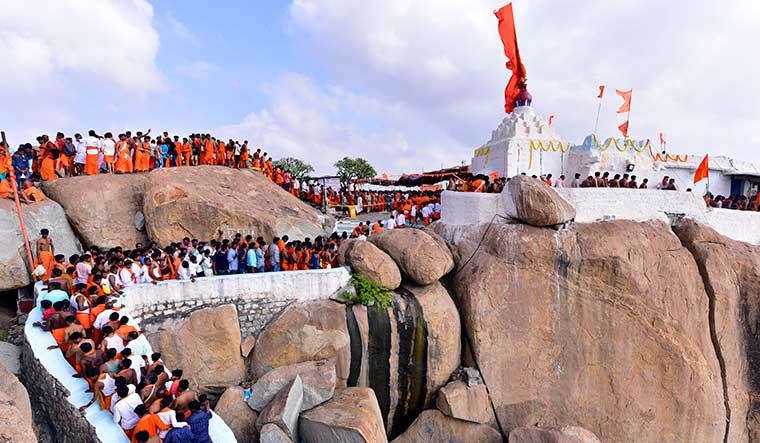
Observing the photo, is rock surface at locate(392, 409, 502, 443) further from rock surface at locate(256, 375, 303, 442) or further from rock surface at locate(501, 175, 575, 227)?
rock surface at locate(501, 175, 575, 227)

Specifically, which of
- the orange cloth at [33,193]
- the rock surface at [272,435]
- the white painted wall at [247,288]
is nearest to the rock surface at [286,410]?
the rock surface at [272,435]

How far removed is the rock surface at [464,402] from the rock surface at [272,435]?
13.9 ft

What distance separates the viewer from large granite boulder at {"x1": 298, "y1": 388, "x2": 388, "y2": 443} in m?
7.61

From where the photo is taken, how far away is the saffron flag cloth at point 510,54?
1722 cm

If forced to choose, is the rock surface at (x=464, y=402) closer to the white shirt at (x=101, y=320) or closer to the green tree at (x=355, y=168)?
the white shirt at (x=101, y=320)

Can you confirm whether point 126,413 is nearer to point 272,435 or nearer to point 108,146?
point 272,435

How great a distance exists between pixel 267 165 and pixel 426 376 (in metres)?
11.3

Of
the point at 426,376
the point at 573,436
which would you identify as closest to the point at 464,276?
the point at 426,376

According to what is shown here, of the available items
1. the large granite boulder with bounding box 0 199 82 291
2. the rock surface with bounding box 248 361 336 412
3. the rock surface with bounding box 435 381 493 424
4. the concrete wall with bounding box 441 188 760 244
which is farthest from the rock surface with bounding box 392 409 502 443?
the large granite boulder with bounding box 0 199 82 291

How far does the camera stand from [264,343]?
9367 millimetres

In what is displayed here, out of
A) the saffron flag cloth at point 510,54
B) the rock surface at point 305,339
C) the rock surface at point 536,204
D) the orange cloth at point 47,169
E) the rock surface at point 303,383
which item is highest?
the saffron flag cloth at point 510,54

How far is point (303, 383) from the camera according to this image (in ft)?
28.0

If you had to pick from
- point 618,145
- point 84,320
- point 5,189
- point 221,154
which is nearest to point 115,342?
point 84,320

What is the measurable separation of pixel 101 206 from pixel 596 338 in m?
14.3
